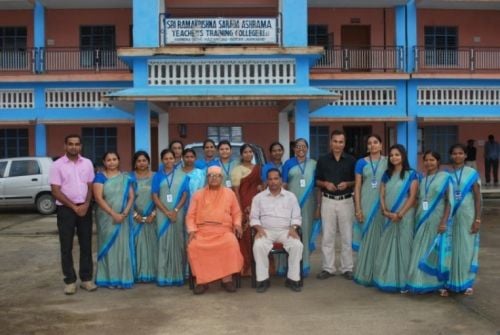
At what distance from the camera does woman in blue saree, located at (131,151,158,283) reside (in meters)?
7.18

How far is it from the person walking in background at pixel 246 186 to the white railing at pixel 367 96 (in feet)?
38.9

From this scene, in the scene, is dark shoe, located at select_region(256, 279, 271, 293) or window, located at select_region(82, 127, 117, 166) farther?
window, located at select_region(82, 127, 117, 166)

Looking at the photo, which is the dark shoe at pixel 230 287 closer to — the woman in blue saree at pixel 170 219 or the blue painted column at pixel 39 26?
the woman in blue saree at pixel 170 219

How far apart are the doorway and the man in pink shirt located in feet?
45.7

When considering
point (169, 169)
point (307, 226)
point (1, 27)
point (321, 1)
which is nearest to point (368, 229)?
point (307, 226)

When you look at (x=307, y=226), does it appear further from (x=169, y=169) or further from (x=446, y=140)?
(x=446, y=140)

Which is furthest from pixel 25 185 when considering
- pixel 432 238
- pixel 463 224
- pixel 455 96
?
pixel 455 96

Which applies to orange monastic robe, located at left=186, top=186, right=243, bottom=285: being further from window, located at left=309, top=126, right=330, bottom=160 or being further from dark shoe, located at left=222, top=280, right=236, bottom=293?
window, located at left=309, top=126, right=330, bottom=160

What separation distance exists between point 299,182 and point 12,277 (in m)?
3.66

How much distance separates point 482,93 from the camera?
63.8 feet

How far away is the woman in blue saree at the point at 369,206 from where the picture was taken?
22.7 ft

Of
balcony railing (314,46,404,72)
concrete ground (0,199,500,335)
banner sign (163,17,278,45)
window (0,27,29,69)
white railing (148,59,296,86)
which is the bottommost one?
concrete ground (0,199,500,335)

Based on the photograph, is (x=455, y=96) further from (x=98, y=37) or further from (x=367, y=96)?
(x=98, y=37)

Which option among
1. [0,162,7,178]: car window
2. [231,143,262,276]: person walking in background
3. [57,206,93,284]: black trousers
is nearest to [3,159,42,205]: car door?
[0,162,7,178]: car window
